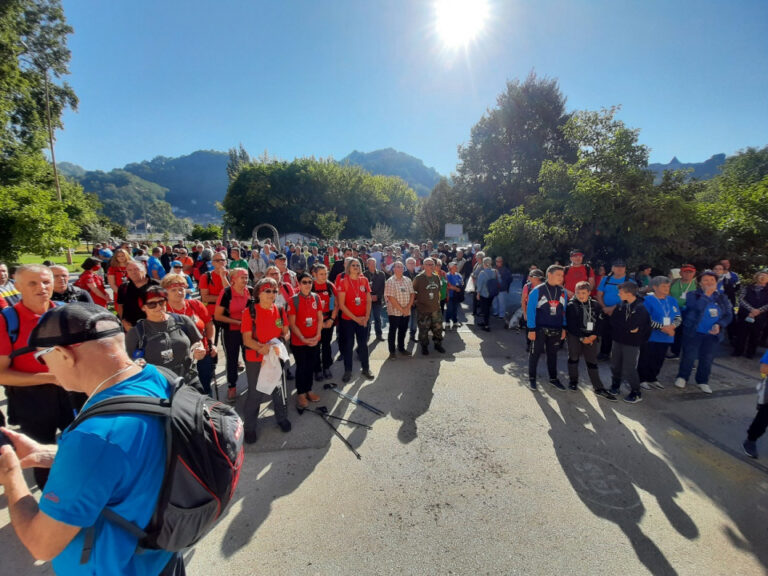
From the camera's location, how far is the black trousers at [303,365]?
4.82m

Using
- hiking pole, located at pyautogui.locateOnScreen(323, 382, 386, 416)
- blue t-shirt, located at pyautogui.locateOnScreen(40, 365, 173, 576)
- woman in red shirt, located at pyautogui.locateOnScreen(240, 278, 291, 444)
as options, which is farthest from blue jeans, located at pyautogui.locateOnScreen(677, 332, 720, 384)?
blue t-shirt, located at pyautogui.locateOnScreen(40, 365, 173, 576)

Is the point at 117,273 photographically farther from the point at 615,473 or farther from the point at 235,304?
the point at 615,473

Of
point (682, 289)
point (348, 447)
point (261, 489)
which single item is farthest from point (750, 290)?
point (261, 489)

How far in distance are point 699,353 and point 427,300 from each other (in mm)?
4740

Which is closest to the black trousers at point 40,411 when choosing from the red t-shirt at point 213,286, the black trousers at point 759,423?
the red t-shirt at point 213,286

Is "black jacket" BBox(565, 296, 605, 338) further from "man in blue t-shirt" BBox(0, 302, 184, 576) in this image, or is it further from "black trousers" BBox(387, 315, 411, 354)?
"man in blue t-shirt" BBox(0, 302, 184, 576)

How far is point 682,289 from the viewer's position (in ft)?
21.1

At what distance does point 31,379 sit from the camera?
273cm

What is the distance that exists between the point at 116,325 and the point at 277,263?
5.69 metres

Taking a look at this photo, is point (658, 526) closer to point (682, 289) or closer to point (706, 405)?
point (706, 405)

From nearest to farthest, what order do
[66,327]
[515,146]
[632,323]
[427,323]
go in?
[66,327] → [632,323] → [427,323] → [515,146]

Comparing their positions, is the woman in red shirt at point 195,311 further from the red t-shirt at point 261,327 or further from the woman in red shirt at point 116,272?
the woman in red shirt at point 116,272

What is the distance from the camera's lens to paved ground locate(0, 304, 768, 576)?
2604mm

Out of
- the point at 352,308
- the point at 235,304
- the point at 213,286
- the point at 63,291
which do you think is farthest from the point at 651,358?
the point at 63,291
